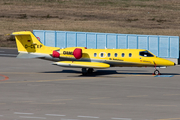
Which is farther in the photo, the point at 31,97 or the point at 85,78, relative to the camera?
the point at 85,78

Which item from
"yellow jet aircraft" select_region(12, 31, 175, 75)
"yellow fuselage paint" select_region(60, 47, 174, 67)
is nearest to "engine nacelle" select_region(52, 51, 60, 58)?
"yellow jet aircraft" select_region(12, 31, 175, 75)

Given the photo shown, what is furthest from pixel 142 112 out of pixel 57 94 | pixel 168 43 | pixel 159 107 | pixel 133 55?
pixel 168 43

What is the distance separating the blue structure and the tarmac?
233 inches

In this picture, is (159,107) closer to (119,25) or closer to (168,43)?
(168,43)

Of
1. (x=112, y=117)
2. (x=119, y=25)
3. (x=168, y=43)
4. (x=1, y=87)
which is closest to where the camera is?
(x=112, y=117)

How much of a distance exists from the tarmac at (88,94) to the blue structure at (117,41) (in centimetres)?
592

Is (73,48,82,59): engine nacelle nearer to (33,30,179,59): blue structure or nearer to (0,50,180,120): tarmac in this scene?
→ (0,50,180,120): tarmac

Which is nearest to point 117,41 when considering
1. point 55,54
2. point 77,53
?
point 77,53

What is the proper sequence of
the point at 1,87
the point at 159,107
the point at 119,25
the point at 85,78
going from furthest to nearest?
the point at 119,25, the point at 85,78, the point at 1,87, the point at 159,107

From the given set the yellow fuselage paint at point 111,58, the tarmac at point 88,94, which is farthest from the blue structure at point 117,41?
the yellow fuselage paint at point 111,58

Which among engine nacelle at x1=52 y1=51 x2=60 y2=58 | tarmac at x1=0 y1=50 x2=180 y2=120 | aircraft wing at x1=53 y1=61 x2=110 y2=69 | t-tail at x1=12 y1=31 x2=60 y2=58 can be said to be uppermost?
t-tail at x1=12 y1=31 x2=60 y2=58

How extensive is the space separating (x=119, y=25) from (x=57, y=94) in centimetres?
6848

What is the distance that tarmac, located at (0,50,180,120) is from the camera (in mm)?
21703

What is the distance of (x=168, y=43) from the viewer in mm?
49906
